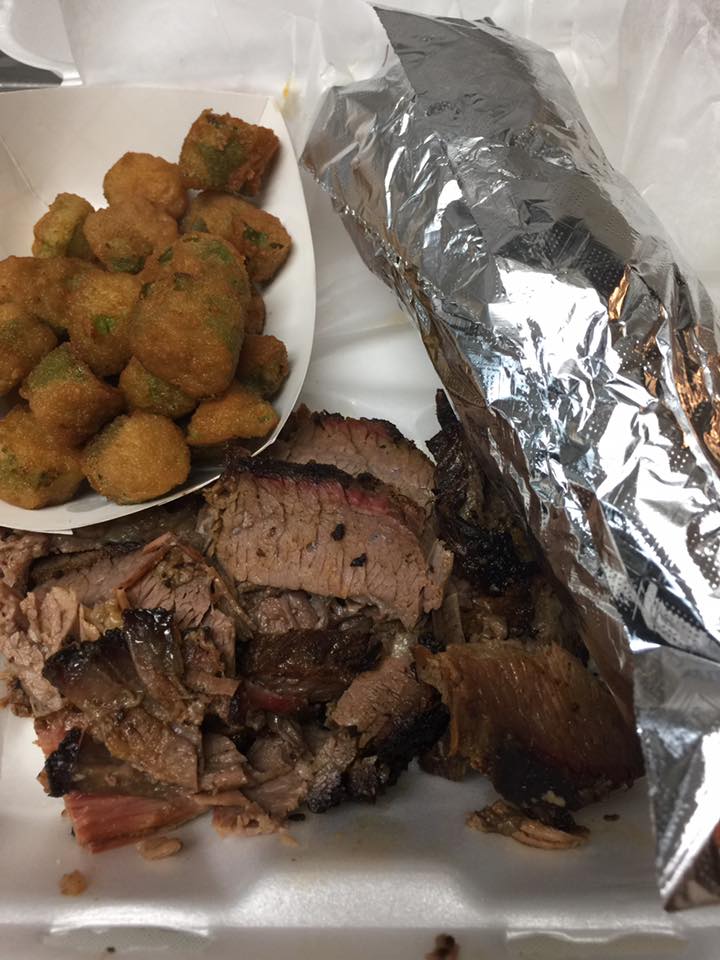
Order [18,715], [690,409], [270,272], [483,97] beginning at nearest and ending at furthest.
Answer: [690,409]
[483,97]
[18,715]
[270,272]

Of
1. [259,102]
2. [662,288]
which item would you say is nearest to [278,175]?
[259,102]

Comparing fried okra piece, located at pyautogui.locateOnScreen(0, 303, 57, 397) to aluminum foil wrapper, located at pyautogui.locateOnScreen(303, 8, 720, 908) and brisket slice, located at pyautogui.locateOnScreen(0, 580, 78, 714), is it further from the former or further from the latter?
aluminum foil wrapper, located at pyautogui.locateOnScreen(303, 8, 720, 908)

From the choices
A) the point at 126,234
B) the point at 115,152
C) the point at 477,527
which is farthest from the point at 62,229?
the point at 477,527

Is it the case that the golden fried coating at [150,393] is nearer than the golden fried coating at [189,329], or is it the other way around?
the golden fried coating at [189,329]

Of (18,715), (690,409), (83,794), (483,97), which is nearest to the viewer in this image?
(690,409)

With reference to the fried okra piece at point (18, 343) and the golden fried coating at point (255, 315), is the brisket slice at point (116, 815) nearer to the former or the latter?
the fried okra piece at point (18, 343)

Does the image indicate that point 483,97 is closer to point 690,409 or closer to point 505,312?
point 505,312

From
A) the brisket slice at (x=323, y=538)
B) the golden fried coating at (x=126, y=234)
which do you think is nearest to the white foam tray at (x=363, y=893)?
the brisket slice at (x=323, y=538)
